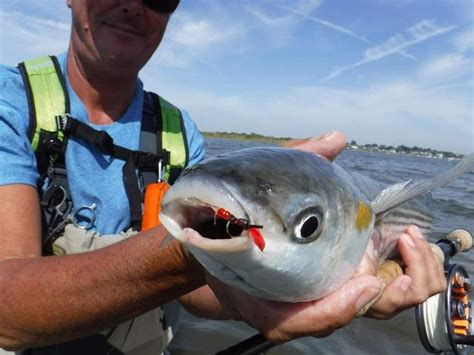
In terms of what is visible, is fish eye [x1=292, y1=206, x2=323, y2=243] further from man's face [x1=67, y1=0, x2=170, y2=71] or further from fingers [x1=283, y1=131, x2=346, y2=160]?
man's face [x1=67, y1=0, x2=170, y2=71]

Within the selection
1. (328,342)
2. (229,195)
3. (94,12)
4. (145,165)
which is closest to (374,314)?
(229,195)

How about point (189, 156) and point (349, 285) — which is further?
point (189, 156)

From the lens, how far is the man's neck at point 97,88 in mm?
2889

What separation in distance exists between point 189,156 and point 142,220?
661mm

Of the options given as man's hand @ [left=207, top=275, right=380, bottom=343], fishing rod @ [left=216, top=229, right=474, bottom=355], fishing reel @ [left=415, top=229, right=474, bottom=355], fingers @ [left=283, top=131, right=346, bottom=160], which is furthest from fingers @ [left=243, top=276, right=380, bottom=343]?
fishing reel @ [left=415, top=229, right=474, bottom=355]

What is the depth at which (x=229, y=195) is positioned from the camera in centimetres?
123

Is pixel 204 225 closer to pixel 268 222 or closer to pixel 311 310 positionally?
pixel 268 222

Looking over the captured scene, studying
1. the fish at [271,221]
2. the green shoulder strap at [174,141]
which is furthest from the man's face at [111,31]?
the fish at [271,221]

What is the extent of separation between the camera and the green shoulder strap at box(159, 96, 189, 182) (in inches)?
121

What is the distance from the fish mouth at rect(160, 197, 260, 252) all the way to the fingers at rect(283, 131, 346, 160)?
0.85 meters

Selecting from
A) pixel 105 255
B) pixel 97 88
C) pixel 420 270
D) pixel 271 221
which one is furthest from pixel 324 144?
pixel 97 88

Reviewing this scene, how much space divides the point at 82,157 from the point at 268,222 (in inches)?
69.1

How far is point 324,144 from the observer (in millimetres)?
2061

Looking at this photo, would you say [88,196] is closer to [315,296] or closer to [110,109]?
[110,109]
